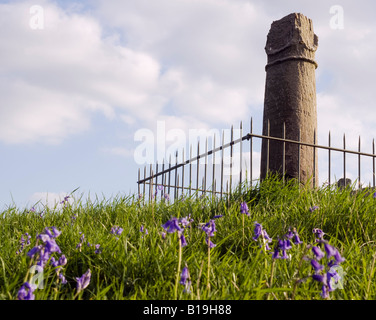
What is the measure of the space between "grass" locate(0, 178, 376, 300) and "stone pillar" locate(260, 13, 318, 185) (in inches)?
46.0

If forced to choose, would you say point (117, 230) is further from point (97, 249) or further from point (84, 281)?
point (84, 281)

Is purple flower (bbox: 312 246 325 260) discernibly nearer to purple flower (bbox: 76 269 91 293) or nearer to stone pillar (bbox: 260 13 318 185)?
purple flower (bbox: 76 269 91 293)

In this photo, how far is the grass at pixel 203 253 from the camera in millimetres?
2547

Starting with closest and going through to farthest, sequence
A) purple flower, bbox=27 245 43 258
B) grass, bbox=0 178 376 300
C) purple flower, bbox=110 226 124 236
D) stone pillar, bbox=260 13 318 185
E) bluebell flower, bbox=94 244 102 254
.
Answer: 1. purple flower, bbox=27 245 43 258
2. grass, bbox=0 178 376 300
3. bluebell flower, bbox=94 244 102 254
4. purple flower, bbox=110 226 124 236
5. stone pillar, bbox=260 13 318 185

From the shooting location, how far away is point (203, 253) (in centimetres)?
314

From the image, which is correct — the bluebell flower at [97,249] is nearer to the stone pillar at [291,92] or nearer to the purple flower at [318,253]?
the purple flower at [318,253]

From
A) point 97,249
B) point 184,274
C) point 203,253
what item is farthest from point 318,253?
point 97,249

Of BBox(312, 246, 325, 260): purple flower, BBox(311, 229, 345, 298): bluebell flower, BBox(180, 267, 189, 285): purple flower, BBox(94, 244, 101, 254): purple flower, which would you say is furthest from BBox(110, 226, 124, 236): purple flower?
BBox(312, 246, 325, 260): purple flower

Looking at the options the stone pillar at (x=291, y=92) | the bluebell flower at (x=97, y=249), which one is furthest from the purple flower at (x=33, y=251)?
the stone pillar at (x=291, y=92)

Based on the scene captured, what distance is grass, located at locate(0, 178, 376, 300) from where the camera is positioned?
8.36 feet

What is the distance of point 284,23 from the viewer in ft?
24.9

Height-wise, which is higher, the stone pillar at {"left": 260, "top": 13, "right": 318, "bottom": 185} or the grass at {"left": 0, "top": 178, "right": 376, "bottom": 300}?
the stone pillar at {"left": 260, "top": 13, "right": 318, "bottom": 185}
